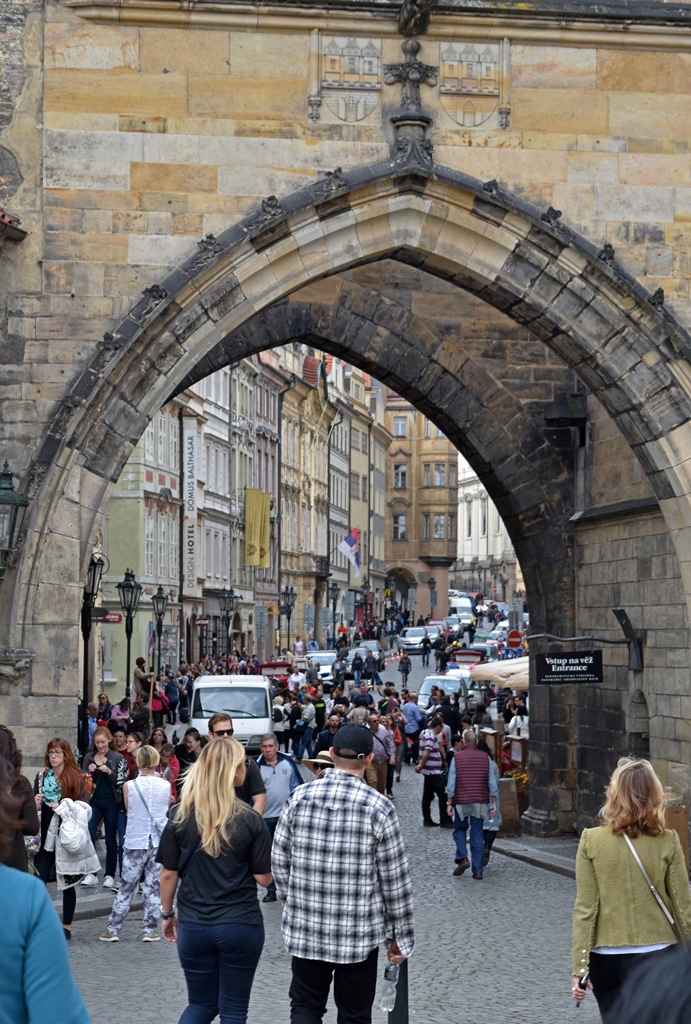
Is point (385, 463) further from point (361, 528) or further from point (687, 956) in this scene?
point (687, 956)

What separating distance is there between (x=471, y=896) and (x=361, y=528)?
263 feet

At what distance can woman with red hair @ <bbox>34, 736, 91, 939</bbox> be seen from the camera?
10.5m

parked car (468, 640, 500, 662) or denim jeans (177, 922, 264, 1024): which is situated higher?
parked car (468, 640, 500, 662)

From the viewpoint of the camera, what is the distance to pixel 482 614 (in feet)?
306

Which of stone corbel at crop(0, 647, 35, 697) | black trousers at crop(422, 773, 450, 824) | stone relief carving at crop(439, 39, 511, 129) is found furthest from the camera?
black trousers at crop(422, 773, 450, 824)

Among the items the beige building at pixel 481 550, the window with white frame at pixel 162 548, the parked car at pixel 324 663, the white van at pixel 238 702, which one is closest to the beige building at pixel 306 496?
the parked car at pixel 324 663

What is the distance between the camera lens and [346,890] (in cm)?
576

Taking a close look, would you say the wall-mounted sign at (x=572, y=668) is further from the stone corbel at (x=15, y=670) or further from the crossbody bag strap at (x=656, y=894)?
the crossbody bag strap at (x=656, y=894)

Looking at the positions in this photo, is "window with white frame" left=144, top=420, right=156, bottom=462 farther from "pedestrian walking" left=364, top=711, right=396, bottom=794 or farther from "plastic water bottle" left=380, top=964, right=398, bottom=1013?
"plastic water bottle" left=380, top=964, right=398, bottom=1013

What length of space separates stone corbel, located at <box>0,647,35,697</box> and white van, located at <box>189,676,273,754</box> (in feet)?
44.1

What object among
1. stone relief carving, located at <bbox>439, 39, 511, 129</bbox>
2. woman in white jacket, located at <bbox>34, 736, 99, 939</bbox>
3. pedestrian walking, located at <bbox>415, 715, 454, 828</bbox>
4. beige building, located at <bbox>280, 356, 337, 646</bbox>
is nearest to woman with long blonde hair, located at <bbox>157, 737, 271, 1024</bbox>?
woman in white jacket, located at <bbox>34, 736, 99, 939</bbox>

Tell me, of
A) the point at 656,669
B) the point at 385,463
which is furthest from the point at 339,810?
the point at 385,463

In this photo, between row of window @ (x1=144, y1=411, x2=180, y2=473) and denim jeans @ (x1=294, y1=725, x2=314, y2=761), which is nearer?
denim jeans @ (x1=294, y1=725, x2=314, y2=761)

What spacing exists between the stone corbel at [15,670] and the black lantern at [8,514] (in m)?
0.54
